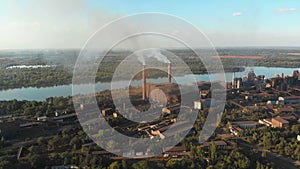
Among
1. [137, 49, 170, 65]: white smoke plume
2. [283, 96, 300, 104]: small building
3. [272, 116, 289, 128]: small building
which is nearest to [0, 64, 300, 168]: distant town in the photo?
[272, 116, 289, 128]: small building

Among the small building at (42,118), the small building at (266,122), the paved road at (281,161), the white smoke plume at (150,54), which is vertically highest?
→ the white smoke plume at (150,54)

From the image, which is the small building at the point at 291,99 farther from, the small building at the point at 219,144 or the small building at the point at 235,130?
the small building at the point at 219,144

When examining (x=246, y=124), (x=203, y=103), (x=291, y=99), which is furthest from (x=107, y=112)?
(x=291, y=99)

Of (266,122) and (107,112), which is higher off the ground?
(107,112)

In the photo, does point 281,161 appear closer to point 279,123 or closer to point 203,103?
point 279,123

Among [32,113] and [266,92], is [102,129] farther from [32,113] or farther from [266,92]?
[266,92]

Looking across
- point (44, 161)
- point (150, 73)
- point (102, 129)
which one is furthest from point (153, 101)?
point (150, 73)

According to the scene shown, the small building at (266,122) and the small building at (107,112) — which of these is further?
the small building at (266,122)

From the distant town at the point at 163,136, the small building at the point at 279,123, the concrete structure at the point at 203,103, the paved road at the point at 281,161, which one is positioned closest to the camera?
the distant town at the point at 163,136

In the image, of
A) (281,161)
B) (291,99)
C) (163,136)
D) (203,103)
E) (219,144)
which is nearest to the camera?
(281,161)

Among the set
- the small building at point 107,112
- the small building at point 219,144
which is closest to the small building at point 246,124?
the small building at point 219,144

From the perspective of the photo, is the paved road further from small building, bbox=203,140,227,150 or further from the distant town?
small building, bbox=203,140,227,150
